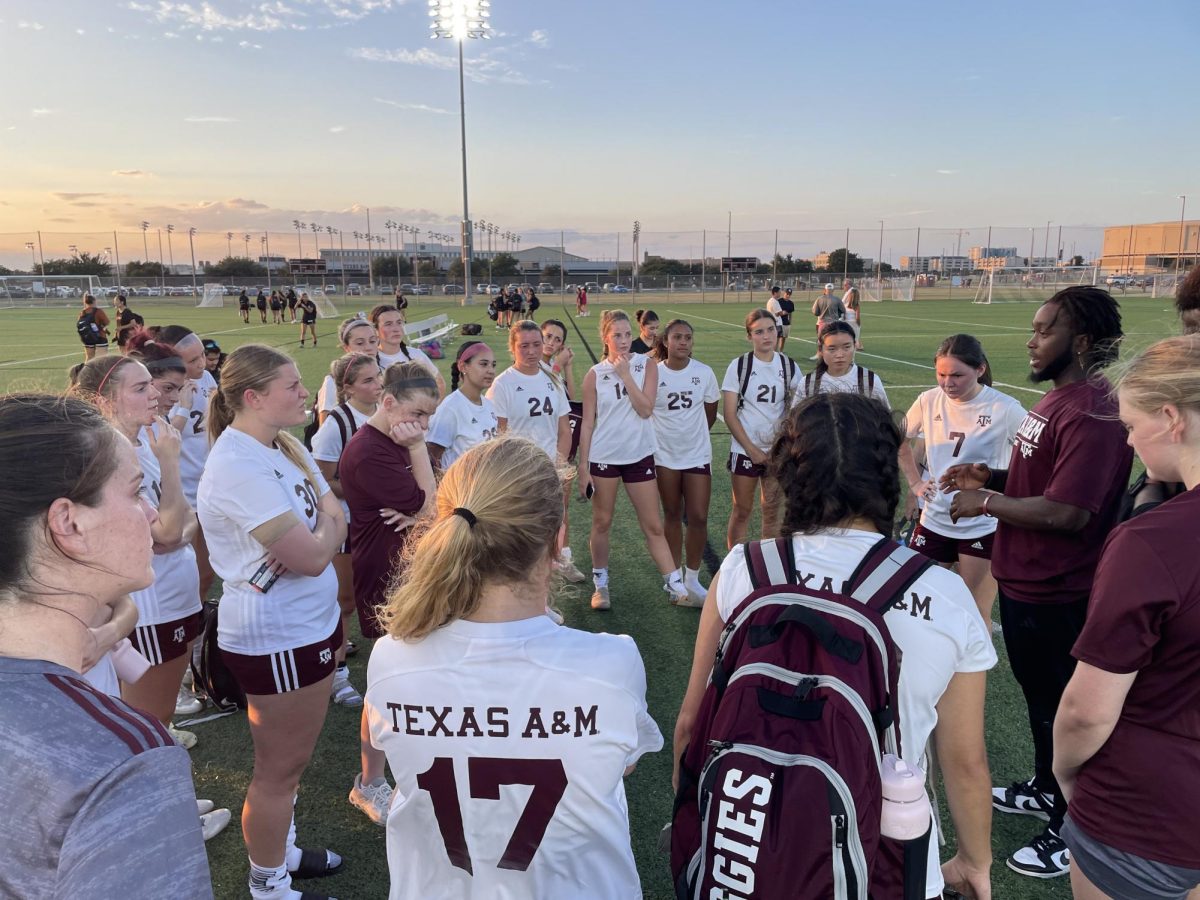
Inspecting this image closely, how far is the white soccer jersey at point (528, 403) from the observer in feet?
18.4

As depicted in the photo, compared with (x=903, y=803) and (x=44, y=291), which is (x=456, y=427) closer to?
(x=903, y=803)

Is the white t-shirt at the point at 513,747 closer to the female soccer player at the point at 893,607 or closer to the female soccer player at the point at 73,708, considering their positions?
the female soccer player at the point at 893,607

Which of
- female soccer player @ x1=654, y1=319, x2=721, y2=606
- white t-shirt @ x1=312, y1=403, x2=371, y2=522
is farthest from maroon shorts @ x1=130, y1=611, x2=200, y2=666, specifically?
female soccer player @ x1=654, y1=319, x2=721, y2=606

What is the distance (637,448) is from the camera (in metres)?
5.39

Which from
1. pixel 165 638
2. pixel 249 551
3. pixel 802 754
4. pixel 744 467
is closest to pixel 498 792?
pixel 802 754

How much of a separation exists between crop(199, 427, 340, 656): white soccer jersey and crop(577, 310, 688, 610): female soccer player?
289cm

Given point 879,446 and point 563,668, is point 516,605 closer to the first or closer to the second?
point 563,668

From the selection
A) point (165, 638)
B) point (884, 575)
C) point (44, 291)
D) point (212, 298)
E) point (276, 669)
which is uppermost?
point (44, 291)

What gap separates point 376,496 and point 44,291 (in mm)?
66758

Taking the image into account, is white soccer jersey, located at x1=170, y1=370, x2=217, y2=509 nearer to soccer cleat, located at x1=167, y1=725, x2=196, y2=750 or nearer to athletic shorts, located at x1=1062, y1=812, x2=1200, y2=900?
soccer cleat, located at x1=167, y1=725, x2=196, y2=750

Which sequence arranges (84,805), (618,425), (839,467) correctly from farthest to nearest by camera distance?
1. (618,425)
2. (839,467)
3. (84,805)

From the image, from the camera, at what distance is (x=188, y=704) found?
13.6 ft

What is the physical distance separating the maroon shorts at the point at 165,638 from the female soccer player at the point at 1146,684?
3338mm

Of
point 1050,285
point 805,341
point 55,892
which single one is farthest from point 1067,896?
point 1050,285
